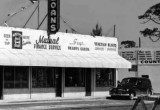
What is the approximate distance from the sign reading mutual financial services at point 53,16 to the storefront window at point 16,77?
389 cm

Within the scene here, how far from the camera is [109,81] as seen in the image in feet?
135

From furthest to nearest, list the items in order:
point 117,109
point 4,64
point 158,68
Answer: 1. point 158,68
2. point 4,64
3. point 117,109

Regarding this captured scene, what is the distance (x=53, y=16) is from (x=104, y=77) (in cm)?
758

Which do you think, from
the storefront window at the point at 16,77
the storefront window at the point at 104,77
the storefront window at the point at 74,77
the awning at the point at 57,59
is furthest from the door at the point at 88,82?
the storefront window at the point at 16,77

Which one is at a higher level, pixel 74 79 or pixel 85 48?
pixel 85 48

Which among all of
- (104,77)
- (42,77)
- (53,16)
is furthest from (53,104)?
(104,77)

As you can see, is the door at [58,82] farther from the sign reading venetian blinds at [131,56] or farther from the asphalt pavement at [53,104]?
the sign reading venetian blinds at [131,56]

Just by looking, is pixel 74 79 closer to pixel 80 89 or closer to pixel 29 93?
pixel 80 89

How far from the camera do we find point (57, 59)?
3503cm

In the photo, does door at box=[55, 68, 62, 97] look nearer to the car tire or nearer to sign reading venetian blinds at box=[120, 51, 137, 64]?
the car tire

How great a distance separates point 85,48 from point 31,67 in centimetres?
628

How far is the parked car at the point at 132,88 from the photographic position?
34188mm

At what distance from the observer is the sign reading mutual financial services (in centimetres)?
3622

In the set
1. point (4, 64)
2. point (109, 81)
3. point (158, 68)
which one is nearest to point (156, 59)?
point (158, 68)
